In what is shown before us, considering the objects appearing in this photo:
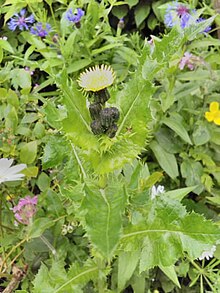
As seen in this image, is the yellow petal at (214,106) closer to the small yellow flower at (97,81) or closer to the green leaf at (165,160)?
the green leaf at (165,160)

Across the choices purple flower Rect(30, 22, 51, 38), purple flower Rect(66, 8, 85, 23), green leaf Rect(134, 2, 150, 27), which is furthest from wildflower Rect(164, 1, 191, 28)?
green leaf Rect(134, 2, 150, 27)

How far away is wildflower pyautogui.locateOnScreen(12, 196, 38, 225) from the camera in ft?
3.46

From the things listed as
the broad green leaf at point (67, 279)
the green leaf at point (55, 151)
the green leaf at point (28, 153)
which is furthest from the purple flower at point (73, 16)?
the broad green leaf at point (67, 279)

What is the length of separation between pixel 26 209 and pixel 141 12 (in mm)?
1199

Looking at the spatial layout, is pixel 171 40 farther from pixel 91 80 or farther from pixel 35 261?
pixel 35 261

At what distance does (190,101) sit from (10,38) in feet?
2.79

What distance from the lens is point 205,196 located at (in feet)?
4.41

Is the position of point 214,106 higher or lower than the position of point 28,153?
lower

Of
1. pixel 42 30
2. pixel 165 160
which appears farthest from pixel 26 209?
pixel 42 30

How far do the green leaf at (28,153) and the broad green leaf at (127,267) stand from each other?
264mm

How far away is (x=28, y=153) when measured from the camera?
1083mm

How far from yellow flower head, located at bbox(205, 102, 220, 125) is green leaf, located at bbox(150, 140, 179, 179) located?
0.42ft

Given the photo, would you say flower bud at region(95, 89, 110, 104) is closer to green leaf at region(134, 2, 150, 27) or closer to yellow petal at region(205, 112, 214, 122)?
yellow petal at region(205, 112, 214, 122)

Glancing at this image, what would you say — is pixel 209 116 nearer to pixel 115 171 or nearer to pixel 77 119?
pixel 115 171
